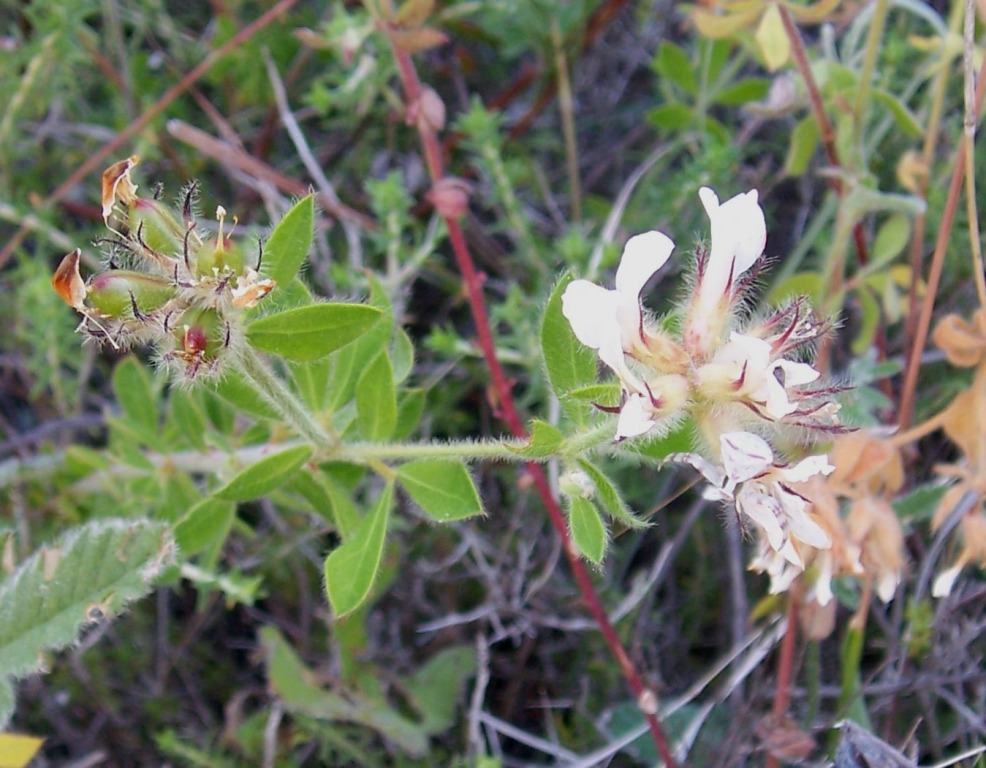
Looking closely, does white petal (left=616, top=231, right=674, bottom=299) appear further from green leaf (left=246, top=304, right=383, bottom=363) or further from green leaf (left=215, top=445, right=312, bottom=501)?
green leaf (left=215, top=445, right=312, bottom=501)

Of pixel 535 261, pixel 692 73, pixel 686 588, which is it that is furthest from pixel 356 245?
pixel 686 588

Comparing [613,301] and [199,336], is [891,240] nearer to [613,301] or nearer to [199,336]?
[613,301]

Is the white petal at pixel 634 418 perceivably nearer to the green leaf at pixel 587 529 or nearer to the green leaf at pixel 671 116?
the green leaf at pixel 587 529

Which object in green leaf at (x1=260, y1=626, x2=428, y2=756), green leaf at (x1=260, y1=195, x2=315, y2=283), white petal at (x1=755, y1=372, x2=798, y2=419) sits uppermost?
green leaf at (x1=260, y1=195, x2=315, y2=283)

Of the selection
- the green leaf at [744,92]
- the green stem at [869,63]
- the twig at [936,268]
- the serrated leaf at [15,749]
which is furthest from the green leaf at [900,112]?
the serrated leaf at [15,749]

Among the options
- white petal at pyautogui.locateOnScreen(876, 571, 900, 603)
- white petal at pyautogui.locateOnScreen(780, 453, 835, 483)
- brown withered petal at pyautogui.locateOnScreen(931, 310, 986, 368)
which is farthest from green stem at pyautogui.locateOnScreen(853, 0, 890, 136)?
white petal at pyautogui.locateOnScreen(780, 453, 835, 483)

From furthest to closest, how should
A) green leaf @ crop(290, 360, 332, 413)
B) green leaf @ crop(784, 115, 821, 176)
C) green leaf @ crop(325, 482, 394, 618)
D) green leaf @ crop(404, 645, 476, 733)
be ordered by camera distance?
green leaf @ crop(404, 645, 476, 733) < green leaf @ crop(784, 115, 821, 176) < green leaf @ crop(290, 360, 332, 413) < green leaf @ crop(325, 482, 394, 618)


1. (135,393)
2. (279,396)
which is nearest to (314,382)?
(279,396)

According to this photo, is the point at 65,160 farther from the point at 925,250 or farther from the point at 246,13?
the point at 925,250
